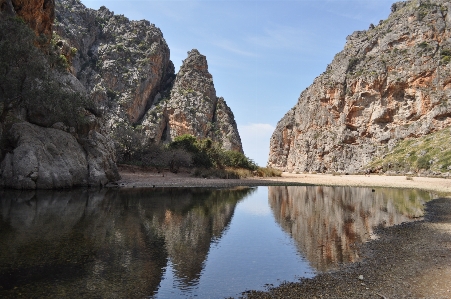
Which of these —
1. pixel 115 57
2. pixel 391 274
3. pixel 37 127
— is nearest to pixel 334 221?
pixel 391 274

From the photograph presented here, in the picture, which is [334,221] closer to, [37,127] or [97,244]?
Result: [97,244]

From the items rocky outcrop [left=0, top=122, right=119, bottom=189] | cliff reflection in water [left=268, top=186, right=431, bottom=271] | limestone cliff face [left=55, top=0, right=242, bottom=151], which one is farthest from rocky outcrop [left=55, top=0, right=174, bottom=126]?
cliff reflection in water [left=268, top=186, right=431, bottom=271]

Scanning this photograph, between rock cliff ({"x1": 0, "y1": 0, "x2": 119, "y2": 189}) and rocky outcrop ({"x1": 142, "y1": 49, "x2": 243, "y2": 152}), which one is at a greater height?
rocky outcrop ({"x1": 142, "y1": 49, "x2": 243, "y2": 152})

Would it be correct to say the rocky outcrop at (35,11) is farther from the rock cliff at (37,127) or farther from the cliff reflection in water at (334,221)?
the cliff reflection in water at (334,221)

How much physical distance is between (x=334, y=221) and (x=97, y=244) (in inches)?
445

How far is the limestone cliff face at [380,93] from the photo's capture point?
238ft

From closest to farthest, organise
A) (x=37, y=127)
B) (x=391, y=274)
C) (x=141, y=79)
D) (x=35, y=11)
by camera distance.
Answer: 1. (x=391, y=274)
2. (x=37, y=127)
3. (x=35, y=11)
4. (x=141, y=79)

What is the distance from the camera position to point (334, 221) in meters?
16.7

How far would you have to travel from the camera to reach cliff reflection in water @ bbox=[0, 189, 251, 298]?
7406 mm

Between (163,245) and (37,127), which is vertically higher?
(37,127)

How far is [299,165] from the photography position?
102m

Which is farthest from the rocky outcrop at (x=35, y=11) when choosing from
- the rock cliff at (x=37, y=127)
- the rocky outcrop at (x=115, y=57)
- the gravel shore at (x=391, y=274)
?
the rocky outcrop at (x=115, y=57)

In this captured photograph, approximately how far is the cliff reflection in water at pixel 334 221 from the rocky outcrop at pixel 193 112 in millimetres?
77241

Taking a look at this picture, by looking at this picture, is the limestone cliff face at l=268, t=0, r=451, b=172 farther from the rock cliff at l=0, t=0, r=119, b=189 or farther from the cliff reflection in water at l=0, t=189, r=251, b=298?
the cliff reflection in water at l=0, t=189, r=251, b=298
